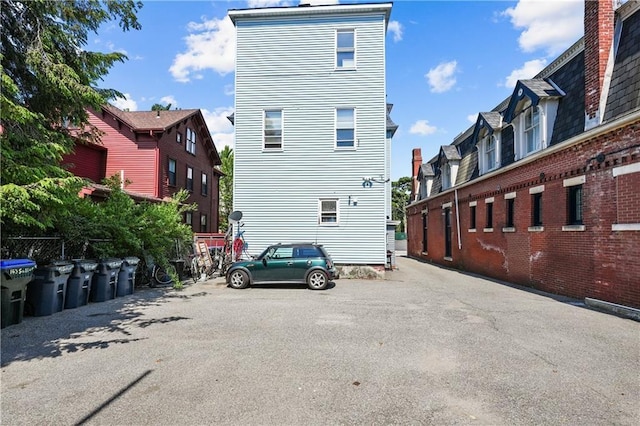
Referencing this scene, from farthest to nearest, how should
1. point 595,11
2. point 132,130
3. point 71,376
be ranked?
point 132,130 < point 595,11 < point 71,376

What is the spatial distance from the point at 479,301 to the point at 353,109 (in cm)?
903

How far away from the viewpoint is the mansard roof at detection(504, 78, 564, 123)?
11.7 meters

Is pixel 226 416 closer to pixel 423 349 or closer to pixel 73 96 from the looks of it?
pixel 423 349

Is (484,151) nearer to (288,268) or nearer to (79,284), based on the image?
(288,268)

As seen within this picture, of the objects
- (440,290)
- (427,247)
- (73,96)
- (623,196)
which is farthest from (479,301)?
(427,247)

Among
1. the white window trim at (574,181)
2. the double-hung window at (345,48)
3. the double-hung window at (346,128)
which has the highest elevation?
the double-hung window at (345,48)

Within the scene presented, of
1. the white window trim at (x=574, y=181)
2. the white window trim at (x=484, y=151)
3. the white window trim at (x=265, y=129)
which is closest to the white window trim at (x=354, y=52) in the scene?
the white window trim at (x=265, y=129)

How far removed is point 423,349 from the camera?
18.6 ft

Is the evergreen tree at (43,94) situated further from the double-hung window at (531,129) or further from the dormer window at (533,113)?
the double-hung window at (531,129)

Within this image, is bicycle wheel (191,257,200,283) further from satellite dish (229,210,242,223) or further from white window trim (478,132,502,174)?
white window trim (478,132,502,174)

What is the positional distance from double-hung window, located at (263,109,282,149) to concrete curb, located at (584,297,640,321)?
11731 millimetres

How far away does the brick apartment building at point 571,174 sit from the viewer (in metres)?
8.41

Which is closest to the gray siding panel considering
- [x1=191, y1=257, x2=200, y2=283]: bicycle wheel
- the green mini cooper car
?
[x1=191, y1=257, x2=200, y2=283]: bicycle wheel

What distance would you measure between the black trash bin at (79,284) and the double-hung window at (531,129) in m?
14.1
